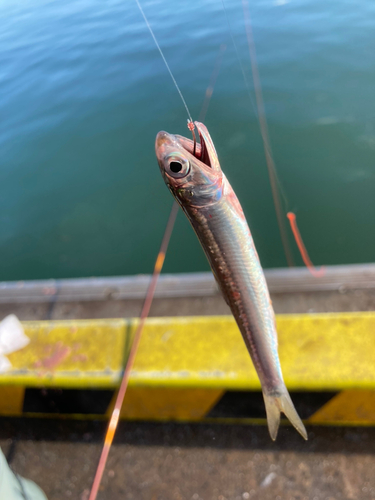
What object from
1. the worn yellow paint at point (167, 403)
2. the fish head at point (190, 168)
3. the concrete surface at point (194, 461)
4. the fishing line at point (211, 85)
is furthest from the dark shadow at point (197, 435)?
the fishing line at point (211, 85)

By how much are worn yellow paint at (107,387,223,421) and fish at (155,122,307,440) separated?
742 millimetres

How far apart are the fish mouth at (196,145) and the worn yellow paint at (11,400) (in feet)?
7.26

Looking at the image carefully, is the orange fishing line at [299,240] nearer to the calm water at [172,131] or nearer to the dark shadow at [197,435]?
the calm water at [172,131]

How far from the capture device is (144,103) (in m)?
7.86

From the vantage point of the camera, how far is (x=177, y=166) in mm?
1306

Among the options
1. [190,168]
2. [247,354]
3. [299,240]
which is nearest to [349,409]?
[247,354]

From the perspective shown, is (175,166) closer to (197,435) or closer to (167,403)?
(167,403)

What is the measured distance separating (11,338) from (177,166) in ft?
7.47

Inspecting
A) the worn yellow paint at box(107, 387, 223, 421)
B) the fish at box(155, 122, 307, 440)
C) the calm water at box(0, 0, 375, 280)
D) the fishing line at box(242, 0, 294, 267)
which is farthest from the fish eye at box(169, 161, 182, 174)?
the fishing line at box(242, 0, 294, 267)

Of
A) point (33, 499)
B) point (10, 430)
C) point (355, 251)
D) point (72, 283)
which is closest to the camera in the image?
point (33, 499)

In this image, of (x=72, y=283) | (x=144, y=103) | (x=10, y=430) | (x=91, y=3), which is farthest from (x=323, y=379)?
(x=91, y=3)

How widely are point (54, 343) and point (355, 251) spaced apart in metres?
3.86

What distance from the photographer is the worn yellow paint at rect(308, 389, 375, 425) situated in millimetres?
2119

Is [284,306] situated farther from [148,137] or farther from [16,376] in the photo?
[148,137]
